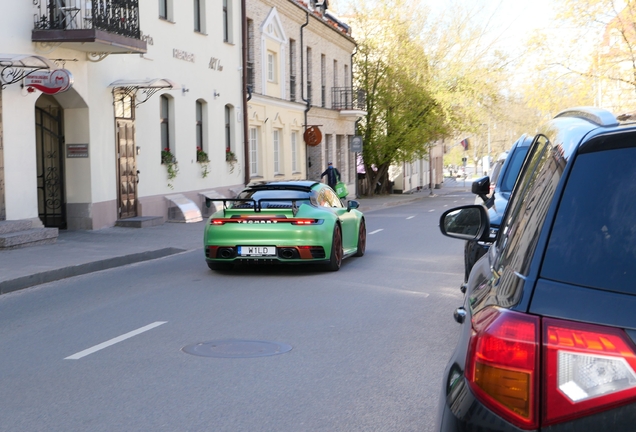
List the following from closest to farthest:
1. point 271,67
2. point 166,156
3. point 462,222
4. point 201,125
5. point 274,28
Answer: point 462,222
point 166,156
point 201,125
point 274,28
point 271,67

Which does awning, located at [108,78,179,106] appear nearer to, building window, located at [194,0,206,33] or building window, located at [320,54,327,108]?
building window, located at [194,0,206,33]

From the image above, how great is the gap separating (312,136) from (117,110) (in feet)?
56.5

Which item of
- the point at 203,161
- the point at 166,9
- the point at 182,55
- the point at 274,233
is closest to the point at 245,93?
the point at 203,161

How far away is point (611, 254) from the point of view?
223cm

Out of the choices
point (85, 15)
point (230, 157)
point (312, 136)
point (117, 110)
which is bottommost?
point (230, 157)

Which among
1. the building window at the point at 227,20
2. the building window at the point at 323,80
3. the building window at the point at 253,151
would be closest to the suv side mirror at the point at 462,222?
the building window at the point at 227,20

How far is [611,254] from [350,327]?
6129 mm

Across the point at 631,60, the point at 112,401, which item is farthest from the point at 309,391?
the point at 631,60

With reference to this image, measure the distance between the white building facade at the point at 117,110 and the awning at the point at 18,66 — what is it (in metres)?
0.03

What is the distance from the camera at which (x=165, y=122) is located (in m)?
24.8

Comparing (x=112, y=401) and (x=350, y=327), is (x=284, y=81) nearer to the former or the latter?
(x=350, y=327)

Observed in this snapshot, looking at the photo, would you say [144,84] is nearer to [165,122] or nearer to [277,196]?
[165,122]

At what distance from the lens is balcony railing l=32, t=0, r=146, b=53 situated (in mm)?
17453

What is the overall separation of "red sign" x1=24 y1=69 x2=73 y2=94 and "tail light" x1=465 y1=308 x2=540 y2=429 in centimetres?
1539
